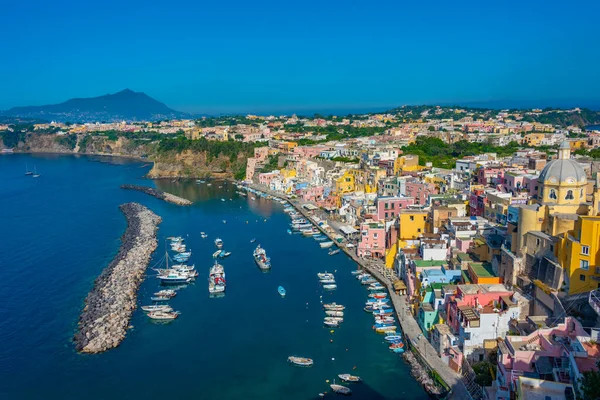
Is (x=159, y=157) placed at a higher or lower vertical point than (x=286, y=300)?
higher

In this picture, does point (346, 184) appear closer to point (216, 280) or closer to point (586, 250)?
point (216, 280)

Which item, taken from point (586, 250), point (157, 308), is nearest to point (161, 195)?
point (157, 308)

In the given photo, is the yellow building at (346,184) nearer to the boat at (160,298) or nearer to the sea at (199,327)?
the sea at (199,327)

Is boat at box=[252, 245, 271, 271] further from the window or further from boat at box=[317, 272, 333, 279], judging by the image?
the window

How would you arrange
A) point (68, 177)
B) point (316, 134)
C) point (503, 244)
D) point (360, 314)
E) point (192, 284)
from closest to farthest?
point (503, 244) → point (360, 314) → point (192, 284) → point (68, 177) → point (316, 134)

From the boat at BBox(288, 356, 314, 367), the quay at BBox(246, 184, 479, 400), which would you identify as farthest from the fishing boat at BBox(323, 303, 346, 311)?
the boat at BBox(288, 356, 314, 367)

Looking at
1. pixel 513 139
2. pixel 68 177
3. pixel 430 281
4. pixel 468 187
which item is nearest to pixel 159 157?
pixel 68 177

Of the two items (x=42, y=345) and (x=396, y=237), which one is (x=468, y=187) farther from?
(x=42, y=345)
